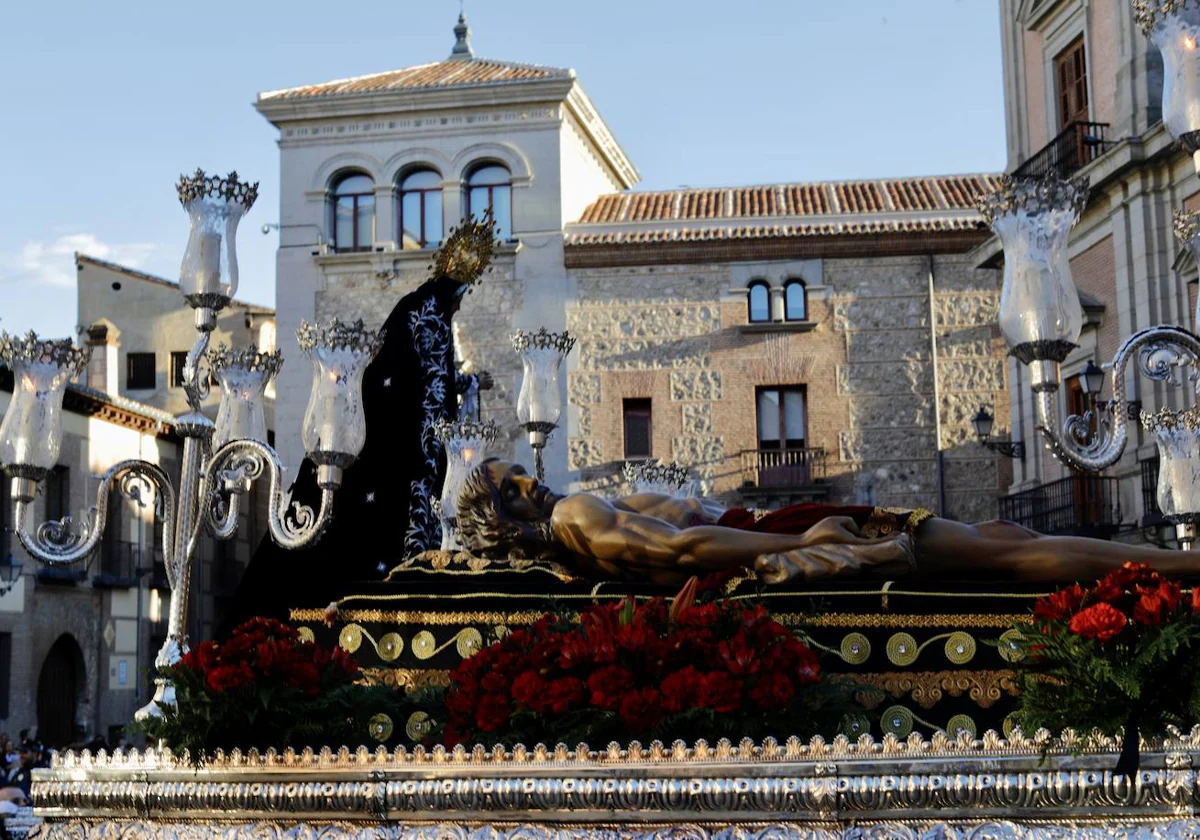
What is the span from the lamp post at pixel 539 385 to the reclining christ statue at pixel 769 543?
3346 millimetres

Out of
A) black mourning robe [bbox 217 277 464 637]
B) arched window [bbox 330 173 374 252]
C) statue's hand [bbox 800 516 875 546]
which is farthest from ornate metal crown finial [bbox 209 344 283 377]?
arched window [bbox 330 173 374 252]

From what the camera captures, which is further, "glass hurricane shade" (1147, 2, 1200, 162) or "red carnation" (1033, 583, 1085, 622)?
"glass hurricane shade" (1147, 2, 1200, 162)

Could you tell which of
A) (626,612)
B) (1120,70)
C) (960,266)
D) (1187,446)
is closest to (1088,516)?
(1120,70)

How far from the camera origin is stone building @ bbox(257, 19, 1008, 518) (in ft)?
63.2

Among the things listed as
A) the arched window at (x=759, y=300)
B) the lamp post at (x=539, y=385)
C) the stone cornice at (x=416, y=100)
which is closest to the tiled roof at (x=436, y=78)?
the stone cornice at (x=416, y=100)

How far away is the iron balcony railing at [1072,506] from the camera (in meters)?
13.3

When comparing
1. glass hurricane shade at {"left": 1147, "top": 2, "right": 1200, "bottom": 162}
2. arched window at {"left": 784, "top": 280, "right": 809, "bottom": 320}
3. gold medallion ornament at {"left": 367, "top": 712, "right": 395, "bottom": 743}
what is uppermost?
arched window at {"left": 784, "top": 280, "right": 809, "bottom": 320}

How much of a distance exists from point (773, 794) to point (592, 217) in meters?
18.2

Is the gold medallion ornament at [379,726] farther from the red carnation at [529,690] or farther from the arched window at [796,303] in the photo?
the arched window at [796,303]

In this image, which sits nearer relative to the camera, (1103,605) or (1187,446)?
(1103,605)

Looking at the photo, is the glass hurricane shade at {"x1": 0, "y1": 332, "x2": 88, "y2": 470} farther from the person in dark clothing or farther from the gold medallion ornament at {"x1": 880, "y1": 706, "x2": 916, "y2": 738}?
the gold medallion ornament at {"x1": 880, "y1": 706, "x2": 916, "y2": 738}

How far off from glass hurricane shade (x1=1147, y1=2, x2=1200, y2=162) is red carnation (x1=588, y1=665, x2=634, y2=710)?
2238mm

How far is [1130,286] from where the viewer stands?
13328 millimetres

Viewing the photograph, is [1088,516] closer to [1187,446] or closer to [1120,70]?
[1120,70]
